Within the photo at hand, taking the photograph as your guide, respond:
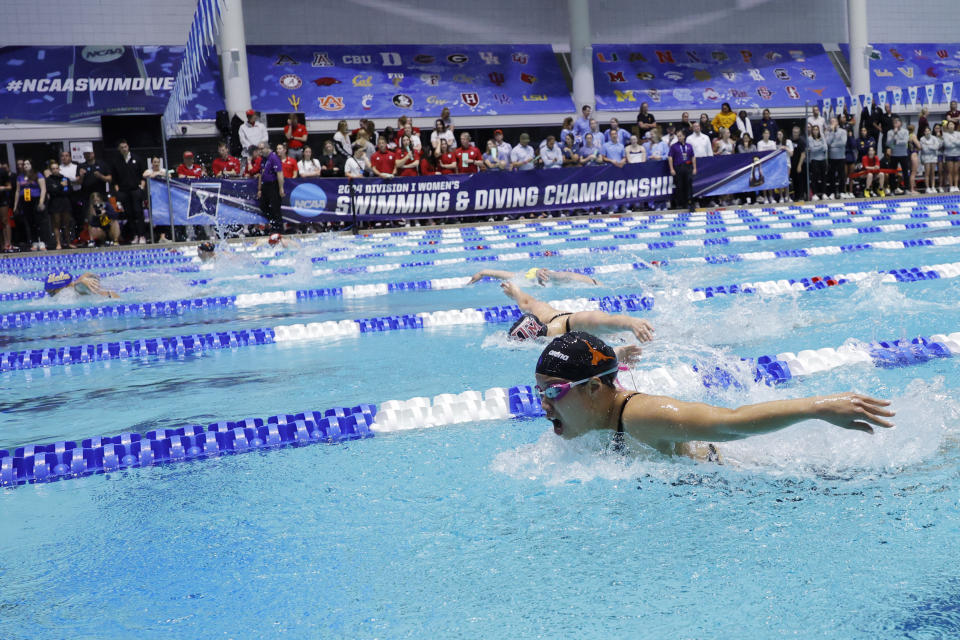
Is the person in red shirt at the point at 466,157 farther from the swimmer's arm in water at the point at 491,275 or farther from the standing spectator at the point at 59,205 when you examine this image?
the swimmer's arm in water at the point at 491,275

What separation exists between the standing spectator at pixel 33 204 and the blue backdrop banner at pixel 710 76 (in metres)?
11.8

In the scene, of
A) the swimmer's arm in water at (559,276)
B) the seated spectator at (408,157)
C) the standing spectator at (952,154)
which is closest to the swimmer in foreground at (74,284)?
the swimmer's arm in water at (559,276)

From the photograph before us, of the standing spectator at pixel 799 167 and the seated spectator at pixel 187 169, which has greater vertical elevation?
the seated spectator at pixel 187 169

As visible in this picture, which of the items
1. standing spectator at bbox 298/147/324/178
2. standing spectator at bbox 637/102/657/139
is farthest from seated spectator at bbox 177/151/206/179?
standing spectator at bbox 637/102/657/139

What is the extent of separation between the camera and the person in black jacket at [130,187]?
14555 mm

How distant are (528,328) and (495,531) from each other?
2809 mm

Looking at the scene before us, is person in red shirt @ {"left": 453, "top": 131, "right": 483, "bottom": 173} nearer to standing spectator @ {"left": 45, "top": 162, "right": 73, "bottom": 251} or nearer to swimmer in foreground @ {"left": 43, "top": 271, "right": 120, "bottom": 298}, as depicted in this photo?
standing spectator @ {"left": 45, "top": 162, "right": 73, "bottom": 251}

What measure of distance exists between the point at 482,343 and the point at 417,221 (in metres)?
10.4

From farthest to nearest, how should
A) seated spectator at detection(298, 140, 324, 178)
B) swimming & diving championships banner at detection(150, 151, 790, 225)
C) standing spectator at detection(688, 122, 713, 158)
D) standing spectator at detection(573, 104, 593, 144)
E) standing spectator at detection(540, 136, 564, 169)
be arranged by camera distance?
standing spectator at detection(573, 104, 593, 144) < standing spectator at detection(688, 122, 713, 158) < standing spectator at detection(540, 136, 564, 169) < seated spectator at detection(298, 140, 324, 178) < swimming & diving championships banner at detection(150, 151, 790, 225)

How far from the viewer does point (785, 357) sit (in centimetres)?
497

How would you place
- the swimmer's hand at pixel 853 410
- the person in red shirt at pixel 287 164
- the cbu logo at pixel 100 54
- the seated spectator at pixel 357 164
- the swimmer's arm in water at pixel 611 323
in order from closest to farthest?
1. the swimmer's hand at pixel 853 410
2. the swimmer's arm in water at pixel 611 323
3. the person in red shirt at pixel 287 164
4. the seated spectator at pixel 357 164
5. the cbu logo at pixel 100 54

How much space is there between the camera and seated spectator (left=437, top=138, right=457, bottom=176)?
16484 millimetres

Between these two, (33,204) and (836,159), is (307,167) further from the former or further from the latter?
(836,159)

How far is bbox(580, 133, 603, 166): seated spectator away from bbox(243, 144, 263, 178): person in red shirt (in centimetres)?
550
